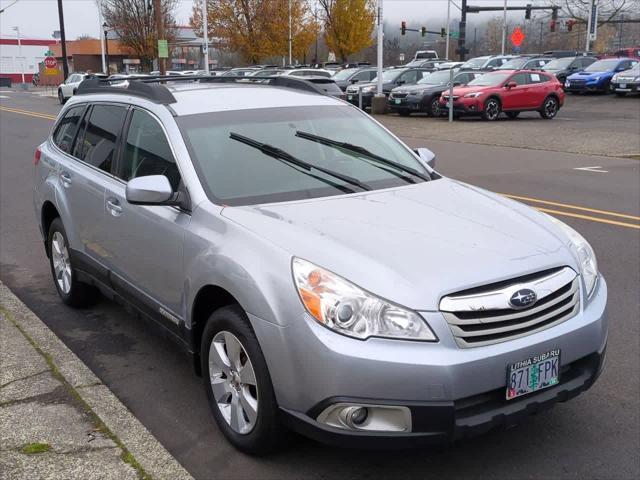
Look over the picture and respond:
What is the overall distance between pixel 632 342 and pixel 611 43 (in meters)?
121

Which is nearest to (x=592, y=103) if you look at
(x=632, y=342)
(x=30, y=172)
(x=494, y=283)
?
(x=30, y=172)

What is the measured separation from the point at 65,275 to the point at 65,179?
815 mm

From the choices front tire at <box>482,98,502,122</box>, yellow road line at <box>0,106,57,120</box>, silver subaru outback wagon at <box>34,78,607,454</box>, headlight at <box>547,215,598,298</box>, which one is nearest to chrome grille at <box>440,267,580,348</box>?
silver subaru outback wagon at <box>34,78,607,454</box>

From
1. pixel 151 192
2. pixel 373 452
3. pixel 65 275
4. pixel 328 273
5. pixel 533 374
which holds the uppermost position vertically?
pixel 151 192

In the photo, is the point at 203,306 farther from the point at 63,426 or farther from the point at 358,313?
the point at 358,313

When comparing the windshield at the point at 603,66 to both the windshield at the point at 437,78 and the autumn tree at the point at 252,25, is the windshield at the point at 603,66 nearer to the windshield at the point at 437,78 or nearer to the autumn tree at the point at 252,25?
the windshield at the point at 437,78

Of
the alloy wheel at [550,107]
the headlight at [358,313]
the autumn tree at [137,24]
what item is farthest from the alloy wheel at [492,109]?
the autumn tree at [137,24]

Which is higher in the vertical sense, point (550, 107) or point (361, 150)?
point (361, 150)

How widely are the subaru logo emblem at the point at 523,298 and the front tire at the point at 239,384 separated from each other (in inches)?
43.3

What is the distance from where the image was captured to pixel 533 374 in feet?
10.0

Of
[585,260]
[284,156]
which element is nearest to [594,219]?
[585,260]

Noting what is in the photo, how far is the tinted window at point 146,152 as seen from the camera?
407 cm

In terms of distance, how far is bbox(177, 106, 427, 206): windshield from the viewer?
3893 mm

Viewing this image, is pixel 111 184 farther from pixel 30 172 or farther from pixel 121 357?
pixel 30 172
